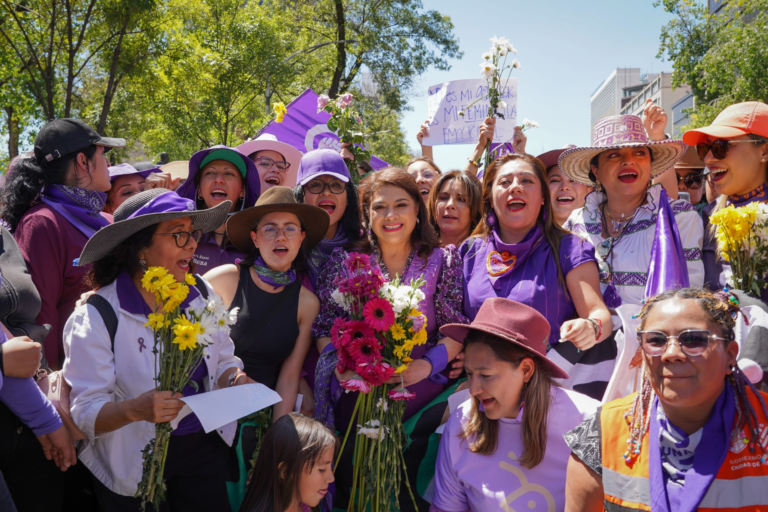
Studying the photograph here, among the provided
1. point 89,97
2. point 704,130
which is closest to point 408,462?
point 704,130

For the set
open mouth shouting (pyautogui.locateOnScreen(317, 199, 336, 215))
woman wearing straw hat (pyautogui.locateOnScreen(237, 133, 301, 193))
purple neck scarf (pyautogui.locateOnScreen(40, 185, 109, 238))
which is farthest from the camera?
woman wearing straw hat (pyautogui.locateOnScreen(237, 133, 301, 193))

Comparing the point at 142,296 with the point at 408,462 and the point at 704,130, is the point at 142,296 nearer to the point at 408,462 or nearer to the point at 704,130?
the point at 408,462

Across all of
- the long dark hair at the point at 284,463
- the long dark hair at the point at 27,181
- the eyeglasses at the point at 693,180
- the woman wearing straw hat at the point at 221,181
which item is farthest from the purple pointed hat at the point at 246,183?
the eyeglasses at the point at 693,180

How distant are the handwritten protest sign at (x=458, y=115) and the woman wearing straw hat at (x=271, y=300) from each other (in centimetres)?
318

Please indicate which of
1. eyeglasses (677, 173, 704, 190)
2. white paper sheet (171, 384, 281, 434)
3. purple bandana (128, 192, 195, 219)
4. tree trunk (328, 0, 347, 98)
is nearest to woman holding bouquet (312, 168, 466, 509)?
white paper sheet (171, 384, 281, 434)

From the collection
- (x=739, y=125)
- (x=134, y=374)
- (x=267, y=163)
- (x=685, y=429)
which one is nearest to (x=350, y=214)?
(x=267, y=163)

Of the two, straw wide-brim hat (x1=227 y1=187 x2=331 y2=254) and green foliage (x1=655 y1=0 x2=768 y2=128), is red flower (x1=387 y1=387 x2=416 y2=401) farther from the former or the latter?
green foliage (x1=655 y1=0 x2=768 y2=128)

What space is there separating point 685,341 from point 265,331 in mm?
2182

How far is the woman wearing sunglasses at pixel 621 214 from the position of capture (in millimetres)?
3479

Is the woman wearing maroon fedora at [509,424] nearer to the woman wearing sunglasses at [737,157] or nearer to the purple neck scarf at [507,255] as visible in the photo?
the purple neck scarf at [507,255]

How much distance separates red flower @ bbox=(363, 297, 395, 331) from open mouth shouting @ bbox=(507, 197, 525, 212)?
1.13 metres

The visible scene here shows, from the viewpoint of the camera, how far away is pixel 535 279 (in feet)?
11.2

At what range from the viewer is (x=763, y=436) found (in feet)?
6.69

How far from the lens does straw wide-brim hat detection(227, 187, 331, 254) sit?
3.59 meters
